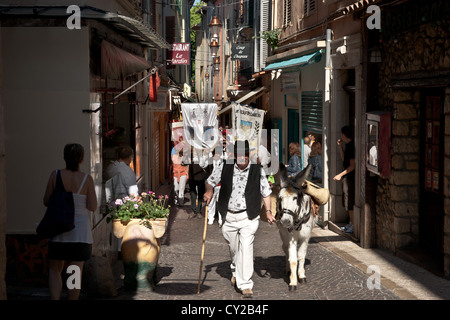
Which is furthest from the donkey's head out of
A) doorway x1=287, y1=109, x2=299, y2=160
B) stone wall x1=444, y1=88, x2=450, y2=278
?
doorway x1=287, y1=109, x2=299, y2=160

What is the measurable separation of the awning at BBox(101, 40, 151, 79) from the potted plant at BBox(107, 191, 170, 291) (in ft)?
5.73

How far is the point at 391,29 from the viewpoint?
34.5ft

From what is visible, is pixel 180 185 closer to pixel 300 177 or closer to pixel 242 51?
pixel 300 177

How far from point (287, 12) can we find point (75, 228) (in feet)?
45.5

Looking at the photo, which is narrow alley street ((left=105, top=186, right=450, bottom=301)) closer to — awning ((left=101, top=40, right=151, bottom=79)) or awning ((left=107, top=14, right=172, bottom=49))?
awning ((left=101, top=40, right=151, bottom=79))

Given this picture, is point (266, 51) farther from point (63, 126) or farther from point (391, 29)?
point (63, 126)

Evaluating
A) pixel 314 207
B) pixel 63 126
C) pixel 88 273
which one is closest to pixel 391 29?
pixel 314 207

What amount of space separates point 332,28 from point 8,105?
8.06m

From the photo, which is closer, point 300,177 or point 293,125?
point 300,177

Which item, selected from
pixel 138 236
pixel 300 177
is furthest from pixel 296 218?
pixel 138 236

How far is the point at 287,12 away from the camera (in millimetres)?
19484

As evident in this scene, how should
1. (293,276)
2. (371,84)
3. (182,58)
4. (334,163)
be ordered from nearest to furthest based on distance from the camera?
1. (293,276)
2. (371,84)
3. (334,163)
4. (182,58)

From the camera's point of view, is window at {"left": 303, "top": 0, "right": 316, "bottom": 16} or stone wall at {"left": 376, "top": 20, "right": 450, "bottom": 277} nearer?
stone wall at {"left": 376, "top": 20, "right": 450, "bottom": 277}

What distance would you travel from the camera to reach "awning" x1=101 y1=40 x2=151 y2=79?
9.21 metres
